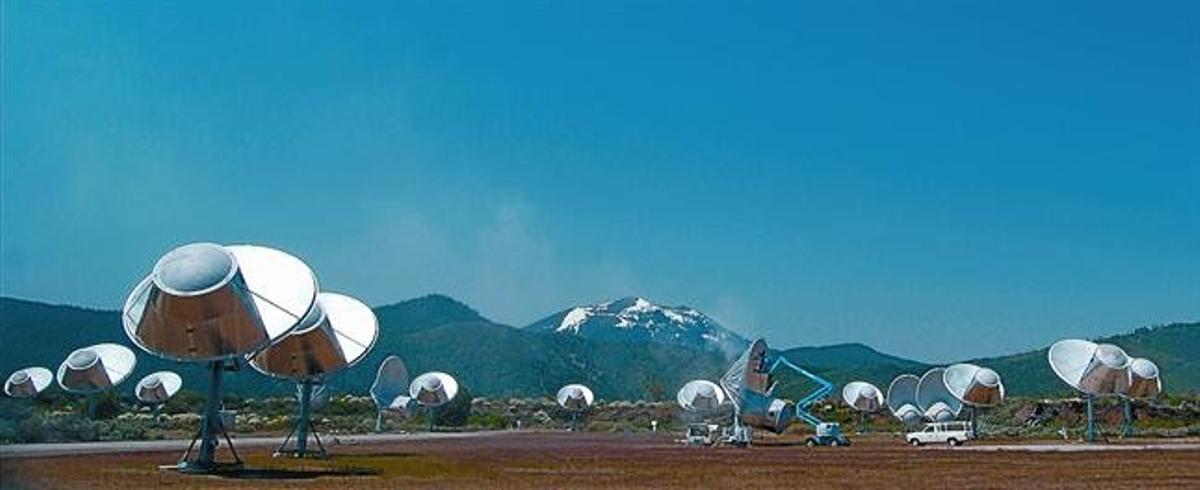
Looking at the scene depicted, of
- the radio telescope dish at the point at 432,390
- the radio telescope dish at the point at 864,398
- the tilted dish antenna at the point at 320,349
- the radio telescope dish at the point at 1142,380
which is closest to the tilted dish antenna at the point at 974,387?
the radio telescope dish at the point at 1142,380

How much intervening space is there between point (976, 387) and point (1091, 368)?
9.59 m

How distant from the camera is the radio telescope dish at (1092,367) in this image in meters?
75.8

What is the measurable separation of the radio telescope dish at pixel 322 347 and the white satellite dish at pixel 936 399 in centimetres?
5194

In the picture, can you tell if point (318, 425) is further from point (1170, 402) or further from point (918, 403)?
point (1170, 402)

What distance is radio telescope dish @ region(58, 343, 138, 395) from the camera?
87.2m

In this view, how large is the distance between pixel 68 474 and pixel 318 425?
65803 millimetres

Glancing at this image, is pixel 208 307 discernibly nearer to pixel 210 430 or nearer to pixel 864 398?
pixel 210 430

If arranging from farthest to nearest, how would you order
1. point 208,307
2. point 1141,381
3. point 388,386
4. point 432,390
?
point 432,390 < point 388,386 < point 1141,381 < point 208,307

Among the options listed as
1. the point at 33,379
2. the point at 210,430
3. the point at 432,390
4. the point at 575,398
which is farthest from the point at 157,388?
the point at 210,430

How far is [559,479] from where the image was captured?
1395 inches

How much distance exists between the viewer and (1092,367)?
75.9 meters

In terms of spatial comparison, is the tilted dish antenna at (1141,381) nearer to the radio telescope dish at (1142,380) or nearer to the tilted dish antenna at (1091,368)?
the radio telescope dish at (1142,380)

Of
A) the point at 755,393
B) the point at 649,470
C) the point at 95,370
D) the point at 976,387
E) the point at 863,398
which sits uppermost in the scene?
the point at 95,370

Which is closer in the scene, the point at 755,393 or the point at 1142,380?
the point at 755,393
